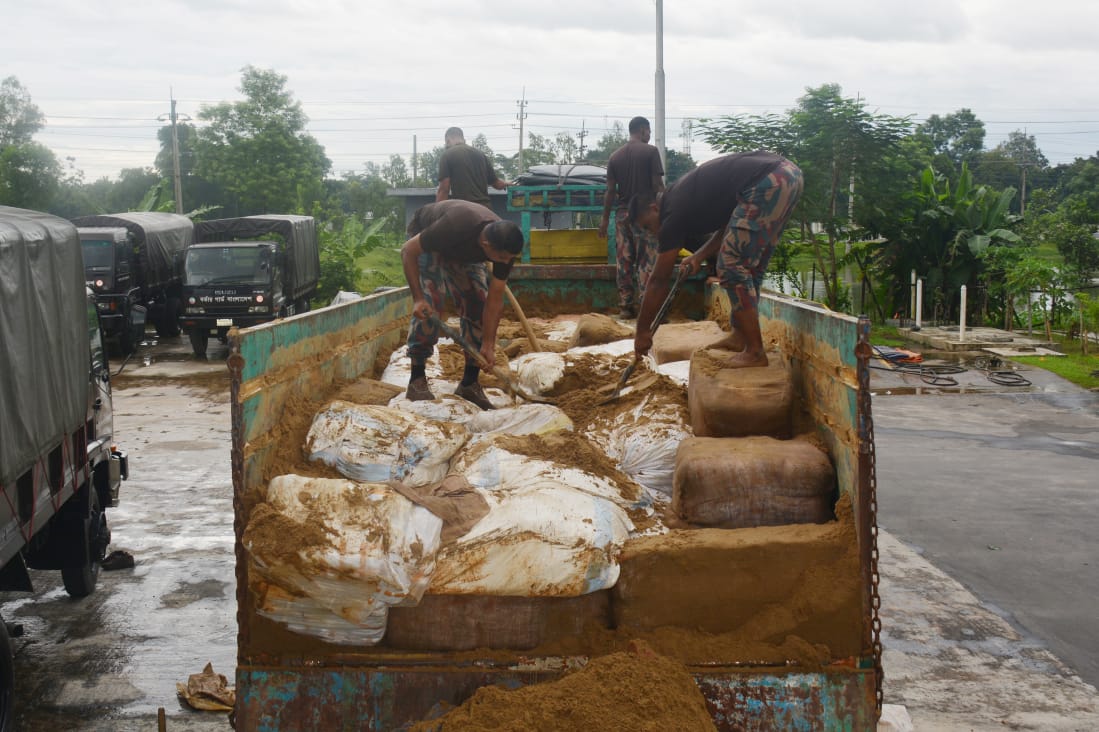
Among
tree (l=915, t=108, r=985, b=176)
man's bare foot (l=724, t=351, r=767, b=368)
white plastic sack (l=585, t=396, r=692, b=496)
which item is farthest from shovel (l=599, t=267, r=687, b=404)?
tree (l=915, t=108, r=985, b=176)

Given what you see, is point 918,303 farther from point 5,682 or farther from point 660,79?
point 5,682

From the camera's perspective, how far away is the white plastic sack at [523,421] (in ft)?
14.0

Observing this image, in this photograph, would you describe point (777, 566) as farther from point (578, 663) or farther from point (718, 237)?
point (718, 237)

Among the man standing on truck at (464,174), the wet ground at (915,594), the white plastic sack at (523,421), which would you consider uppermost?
the man standing on truck at (464,174)

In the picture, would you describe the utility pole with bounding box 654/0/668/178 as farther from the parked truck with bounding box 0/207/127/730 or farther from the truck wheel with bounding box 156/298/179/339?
the parked truck with bounding box 0/207/127/730

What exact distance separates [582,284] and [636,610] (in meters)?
5.84

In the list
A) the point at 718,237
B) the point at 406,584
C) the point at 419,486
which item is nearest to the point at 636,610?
the point at 406,584

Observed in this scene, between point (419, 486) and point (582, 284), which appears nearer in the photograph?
point (419, 486)

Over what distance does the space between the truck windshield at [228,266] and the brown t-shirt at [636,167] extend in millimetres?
11003

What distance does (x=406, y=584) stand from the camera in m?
2.85

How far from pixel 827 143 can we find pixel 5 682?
55.8 feet

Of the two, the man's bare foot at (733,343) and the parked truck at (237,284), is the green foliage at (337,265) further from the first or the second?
the man's bare foot at (733,343)

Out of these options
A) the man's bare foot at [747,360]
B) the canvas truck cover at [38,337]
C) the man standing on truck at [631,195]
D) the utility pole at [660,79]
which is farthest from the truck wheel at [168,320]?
the man's bare foot at [747,360]

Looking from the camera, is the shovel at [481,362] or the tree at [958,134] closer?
the shovel at [481,362]
